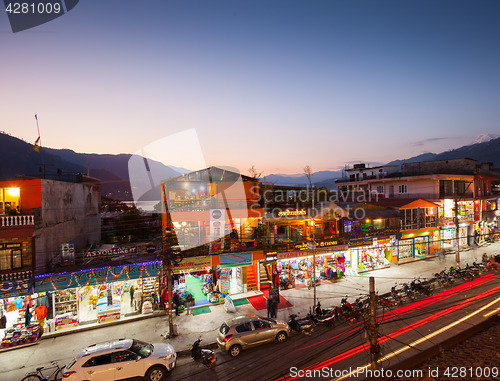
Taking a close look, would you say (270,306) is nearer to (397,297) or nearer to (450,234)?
(397,297)

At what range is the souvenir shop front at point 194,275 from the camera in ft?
64.5

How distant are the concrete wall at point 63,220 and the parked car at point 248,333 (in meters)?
11.8

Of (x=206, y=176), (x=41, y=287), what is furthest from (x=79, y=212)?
(x=206, y=176)

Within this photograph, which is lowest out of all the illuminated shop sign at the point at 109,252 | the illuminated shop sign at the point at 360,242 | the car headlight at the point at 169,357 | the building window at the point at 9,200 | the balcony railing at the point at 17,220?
the car headlight at the point at 169,357

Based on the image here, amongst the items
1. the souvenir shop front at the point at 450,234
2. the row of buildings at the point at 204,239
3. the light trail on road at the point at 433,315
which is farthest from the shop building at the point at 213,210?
the souvenir shop front at the point at 450,234

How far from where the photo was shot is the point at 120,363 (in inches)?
436

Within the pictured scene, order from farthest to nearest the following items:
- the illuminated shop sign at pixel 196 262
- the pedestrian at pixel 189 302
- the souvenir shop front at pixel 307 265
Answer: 1. the souvenir shop front at pixel 307 265
2. the illuminated shop sign at pixel 196 262
3. the pedestrian at pixel 189 302

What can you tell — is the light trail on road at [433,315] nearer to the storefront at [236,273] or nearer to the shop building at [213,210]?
the storefront at [236,273]

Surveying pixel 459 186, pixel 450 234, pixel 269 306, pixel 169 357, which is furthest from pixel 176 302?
pixel 459 186

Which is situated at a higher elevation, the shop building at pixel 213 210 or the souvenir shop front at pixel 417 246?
the shop building at pixel 213 210

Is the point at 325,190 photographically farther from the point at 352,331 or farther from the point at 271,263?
the point at 352,331

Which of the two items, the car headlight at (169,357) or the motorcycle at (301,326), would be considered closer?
the car headlight at (169,357)

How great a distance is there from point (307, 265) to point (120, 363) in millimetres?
17331

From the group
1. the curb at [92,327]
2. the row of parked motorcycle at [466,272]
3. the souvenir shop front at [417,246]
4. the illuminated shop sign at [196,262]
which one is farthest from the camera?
the souvenir shop front at [417,246]
